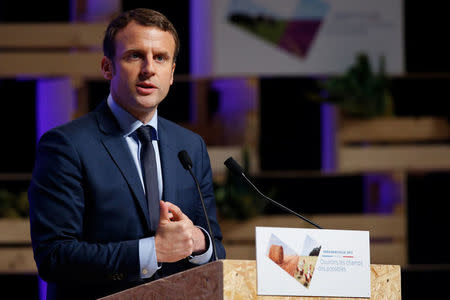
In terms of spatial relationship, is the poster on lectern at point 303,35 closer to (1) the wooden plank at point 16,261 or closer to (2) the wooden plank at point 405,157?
(2) the wooden plank at point 405,157

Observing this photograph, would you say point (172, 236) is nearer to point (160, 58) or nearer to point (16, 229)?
point (160, 58)

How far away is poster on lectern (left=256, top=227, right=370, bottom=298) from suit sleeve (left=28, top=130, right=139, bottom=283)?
365 mm

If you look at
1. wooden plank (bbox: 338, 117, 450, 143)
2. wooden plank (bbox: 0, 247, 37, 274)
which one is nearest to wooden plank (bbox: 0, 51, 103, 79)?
wooden plank (bbox: 0, 247, 37, 274)

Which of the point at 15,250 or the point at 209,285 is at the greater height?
the point at 209,285

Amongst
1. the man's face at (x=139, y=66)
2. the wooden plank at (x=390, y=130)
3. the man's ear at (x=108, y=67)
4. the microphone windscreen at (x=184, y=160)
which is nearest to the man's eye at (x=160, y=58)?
the man's face at (x=139, y=66)

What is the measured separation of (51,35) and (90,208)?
9.23 feet

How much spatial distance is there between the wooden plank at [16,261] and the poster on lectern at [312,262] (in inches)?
120

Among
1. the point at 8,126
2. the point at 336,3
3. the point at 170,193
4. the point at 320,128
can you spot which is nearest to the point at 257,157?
the point at 320,128

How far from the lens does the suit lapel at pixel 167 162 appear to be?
1883mm

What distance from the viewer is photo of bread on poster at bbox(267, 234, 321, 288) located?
148 centimetres

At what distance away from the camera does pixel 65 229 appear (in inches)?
68.1

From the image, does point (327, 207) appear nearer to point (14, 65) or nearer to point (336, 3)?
Result: point (336, 3)

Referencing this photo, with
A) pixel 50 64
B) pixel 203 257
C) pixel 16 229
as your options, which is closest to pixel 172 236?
pixel 203 257

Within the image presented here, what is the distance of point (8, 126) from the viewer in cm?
445
